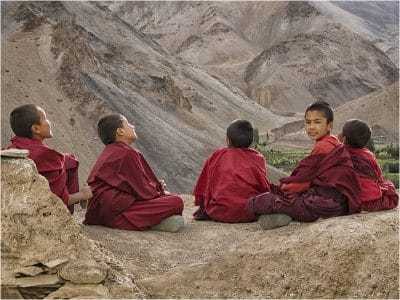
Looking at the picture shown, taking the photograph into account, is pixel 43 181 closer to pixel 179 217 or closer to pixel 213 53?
pixel 179 217

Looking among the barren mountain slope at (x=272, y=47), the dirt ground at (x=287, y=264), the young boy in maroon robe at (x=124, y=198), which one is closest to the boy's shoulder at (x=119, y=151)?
the young boy in maroon robe at (x=124, y=198)

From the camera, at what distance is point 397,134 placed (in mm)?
46406

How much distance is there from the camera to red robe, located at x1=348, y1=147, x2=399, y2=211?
6.10 metres

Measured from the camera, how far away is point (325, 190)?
19.0 feet

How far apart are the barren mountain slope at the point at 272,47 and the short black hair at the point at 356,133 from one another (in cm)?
5981

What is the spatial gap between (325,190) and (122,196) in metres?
2.30

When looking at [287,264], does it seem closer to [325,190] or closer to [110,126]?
[325,190]

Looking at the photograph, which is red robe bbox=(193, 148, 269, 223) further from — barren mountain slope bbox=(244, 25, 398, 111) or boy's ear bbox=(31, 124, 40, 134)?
barren mountain slope bbox=(244, 25, 398, 111)

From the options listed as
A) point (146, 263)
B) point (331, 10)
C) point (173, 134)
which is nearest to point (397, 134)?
point (173, 134)

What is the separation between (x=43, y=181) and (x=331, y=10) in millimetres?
127512

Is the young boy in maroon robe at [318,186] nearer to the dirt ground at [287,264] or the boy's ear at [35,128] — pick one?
the dirt ground at [287,264]

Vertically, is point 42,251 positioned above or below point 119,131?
below

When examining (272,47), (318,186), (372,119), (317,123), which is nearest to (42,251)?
(318,186)

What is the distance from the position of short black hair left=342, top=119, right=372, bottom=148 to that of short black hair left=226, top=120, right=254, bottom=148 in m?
1.22
